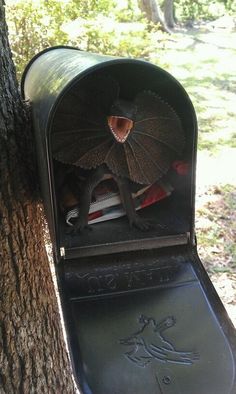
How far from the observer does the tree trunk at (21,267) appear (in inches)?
55.2

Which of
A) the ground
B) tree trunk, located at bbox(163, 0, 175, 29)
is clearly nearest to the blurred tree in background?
the ground

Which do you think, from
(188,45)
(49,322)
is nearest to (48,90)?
(49,322)

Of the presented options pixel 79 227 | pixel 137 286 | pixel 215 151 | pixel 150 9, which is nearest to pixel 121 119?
pixel 79 227

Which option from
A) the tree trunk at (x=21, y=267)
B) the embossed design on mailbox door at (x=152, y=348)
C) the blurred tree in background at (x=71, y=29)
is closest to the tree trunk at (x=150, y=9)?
the blurred tree in background at (x=71, y=29)

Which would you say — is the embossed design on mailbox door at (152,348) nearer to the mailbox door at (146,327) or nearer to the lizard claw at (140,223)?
the mailbox door at (146,327)

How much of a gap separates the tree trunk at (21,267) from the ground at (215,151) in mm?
1477

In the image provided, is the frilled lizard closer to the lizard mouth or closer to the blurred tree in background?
the lizard mouth

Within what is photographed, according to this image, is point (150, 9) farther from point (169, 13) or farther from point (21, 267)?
point (21, 267)

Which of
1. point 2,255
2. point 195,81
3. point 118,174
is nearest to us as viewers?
point 2,255

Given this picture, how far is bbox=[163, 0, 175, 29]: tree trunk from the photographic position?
1312cm

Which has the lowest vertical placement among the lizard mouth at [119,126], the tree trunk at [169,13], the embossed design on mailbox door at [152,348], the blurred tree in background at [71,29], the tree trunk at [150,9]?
the embossed design on mailbox door at [152,348]

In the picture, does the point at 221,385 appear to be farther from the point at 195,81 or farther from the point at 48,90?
the point at 195,81

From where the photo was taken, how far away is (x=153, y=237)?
1.71 m

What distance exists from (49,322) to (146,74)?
97cm
